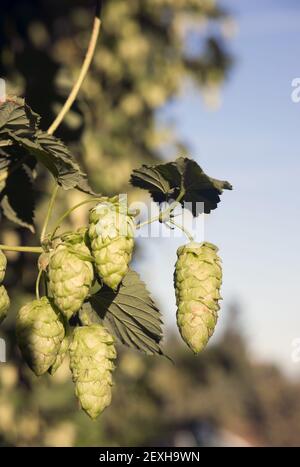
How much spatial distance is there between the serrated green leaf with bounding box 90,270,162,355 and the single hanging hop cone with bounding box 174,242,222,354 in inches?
4.9

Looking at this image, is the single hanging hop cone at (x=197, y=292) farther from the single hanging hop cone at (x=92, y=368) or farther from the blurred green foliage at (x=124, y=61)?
the blurred green foliage at (x=124, y=61)

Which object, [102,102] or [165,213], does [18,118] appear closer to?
[165,213]

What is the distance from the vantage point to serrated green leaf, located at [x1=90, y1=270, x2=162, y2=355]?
1.40 metres

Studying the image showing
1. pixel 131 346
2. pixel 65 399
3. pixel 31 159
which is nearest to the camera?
Result: pixel 131 346

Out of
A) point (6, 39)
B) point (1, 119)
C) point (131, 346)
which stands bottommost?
point (131, 346)

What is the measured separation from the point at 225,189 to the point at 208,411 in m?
40.3

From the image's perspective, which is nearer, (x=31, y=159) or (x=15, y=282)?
(x=31, y=159)

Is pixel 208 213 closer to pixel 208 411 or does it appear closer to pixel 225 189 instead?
pixel 225 189

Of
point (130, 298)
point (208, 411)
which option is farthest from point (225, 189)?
point (208, 411)

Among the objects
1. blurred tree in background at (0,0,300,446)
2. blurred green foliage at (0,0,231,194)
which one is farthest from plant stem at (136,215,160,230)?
blurred green foliage at (0,0,231,194)

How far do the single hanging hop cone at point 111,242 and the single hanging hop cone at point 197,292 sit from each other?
0.41ft

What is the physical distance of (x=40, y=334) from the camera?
1.25 meters
